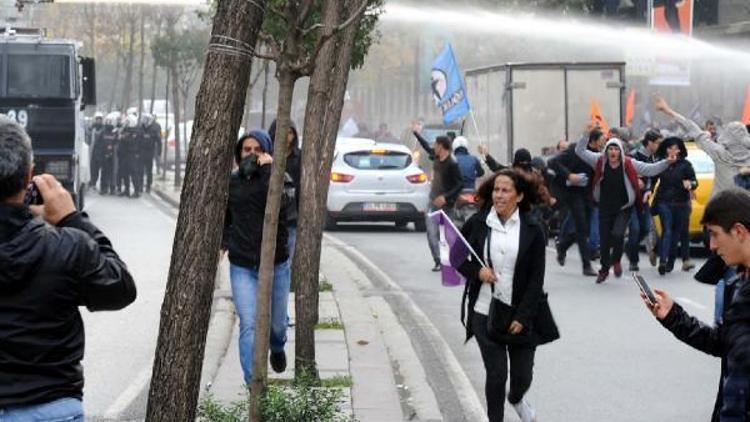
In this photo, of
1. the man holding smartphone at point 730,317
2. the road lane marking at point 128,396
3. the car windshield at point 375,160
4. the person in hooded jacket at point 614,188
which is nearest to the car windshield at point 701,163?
the person in hooded jacket at point 614,188

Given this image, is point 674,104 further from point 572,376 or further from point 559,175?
point 572,376

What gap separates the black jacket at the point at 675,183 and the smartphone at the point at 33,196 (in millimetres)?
15034

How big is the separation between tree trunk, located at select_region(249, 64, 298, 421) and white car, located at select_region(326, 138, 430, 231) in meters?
18.8

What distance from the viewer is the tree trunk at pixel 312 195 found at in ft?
33.6

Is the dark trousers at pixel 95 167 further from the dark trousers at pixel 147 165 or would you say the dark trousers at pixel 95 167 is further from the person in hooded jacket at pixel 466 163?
the person in hooded jacket at pixel 466 163

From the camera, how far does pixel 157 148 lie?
42188mm

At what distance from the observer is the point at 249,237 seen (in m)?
9.73

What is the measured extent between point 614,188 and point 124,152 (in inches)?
873

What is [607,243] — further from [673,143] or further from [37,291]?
[37,291]

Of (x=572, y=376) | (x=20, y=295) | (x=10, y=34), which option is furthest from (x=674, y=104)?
(x=20, y=295)

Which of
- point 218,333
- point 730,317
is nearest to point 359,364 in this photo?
point 218,333

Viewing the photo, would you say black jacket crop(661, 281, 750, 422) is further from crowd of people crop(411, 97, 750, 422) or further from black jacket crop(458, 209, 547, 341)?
black jacket crop(458, 209, 547, 341)

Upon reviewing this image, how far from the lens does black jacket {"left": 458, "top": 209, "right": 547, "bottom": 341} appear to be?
8422 millimetres

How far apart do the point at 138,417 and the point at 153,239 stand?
1496 centimetres
